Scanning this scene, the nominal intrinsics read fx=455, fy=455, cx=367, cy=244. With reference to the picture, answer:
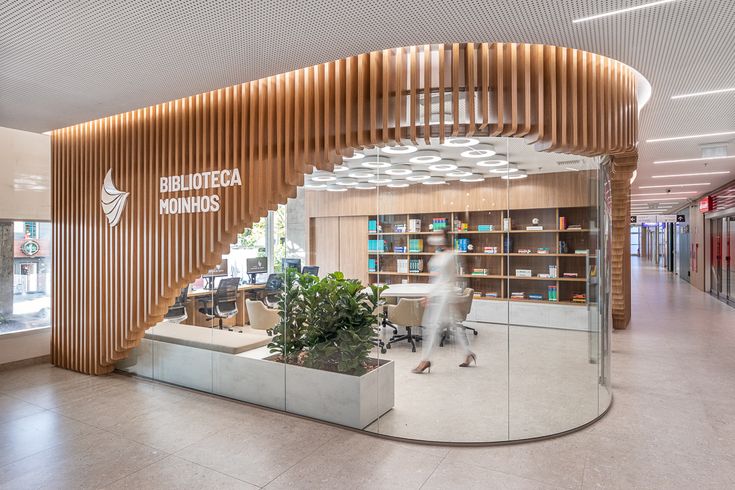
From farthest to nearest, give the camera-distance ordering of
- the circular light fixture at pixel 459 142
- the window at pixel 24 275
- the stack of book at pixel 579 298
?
1. the window at pixel 24 275
2. the stack of book at pixel 579 298
3. the circular light fixture at pixel 459 142

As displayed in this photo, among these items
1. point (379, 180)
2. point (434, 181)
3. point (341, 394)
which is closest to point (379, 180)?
point (379, 180)

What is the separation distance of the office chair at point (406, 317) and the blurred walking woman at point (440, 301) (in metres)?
0.10

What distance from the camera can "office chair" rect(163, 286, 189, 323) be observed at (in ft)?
19.9

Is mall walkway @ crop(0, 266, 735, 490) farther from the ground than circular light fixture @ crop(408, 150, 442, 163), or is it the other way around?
circular light fixture @ crop(408, 150, 442, 163)

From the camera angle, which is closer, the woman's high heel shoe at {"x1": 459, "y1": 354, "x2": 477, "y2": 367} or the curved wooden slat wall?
the curved wooden slat wall

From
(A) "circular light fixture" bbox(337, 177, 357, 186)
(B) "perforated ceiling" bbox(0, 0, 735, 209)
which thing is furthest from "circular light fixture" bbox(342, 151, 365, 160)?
(B) "perforated ceiling" bbox(0, 0, 735, 209)

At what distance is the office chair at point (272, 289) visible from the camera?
510cm

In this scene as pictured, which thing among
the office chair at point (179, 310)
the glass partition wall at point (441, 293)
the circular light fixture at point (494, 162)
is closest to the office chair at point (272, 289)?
the glass partition wall at point (441, 293)

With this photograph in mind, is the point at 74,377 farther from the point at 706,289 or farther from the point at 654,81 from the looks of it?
the point at 706,289

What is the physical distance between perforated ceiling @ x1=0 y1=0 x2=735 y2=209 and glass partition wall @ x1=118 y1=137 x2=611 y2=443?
1.07 m

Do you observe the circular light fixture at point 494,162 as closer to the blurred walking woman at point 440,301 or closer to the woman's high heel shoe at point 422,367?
the blurred walking woman at point 440,301

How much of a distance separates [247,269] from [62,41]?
9.20ft

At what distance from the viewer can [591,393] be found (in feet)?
15.8

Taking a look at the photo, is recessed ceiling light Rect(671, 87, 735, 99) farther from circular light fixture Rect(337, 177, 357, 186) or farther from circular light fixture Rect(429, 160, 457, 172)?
circular light fixture Rect(337, 177, 357, 186)
